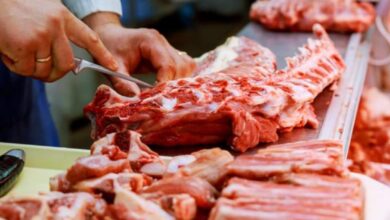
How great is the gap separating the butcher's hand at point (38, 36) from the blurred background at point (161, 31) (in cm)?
262

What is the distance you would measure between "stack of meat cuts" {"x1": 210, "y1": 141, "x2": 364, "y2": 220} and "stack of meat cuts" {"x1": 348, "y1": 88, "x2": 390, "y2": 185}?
4.43 feet

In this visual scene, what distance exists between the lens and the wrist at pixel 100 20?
3063 millimetres

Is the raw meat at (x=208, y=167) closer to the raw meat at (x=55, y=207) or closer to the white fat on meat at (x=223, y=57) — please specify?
the raw meat at (x=55, y=207)

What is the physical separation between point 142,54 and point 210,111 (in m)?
0.73

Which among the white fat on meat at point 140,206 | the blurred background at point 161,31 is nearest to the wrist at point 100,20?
the white fat on meat at point 140,206

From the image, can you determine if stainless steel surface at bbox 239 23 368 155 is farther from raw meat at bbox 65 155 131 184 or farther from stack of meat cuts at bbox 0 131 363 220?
raw meat at bbox 65 155 131 184

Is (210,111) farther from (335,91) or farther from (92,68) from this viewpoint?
(335,91)

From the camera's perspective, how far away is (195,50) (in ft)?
29.0

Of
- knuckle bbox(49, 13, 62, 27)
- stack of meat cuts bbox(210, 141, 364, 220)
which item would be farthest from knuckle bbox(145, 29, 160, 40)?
stack of meat cuts bbox(210, 141, 364, 220)

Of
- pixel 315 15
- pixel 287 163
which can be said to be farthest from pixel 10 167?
pixel 315 15

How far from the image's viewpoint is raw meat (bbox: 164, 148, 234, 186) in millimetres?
1697

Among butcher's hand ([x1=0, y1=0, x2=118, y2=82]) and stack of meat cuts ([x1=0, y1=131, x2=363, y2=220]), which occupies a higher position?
butcher's hand ([x1=0, y1=0, x2=118, y2=82])

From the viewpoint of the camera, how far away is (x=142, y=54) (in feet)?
9.49

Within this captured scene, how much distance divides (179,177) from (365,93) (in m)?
2.56
